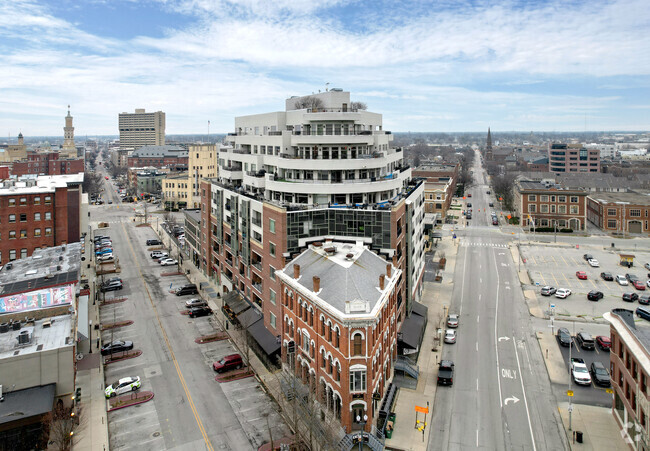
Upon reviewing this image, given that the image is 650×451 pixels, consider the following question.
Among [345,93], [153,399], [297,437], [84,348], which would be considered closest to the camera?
[297,437]

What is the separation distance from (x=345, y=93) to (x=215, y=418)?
49256mm

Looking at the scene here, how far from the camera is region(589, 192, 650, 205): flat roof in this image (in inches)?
4944

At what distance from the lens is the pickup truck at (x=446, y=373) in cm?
4656

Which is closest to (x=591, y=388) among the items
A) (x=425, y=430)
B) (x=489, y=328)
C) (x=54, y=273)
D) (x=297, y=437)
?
(x=489, y=328)

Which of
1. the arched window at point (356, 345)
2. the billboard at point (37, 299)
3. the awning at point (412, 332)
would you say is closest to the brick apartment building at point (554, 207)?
the awning at point (412, 332)

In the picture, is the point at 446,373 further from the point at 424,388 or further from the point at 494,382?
the point at 494,382

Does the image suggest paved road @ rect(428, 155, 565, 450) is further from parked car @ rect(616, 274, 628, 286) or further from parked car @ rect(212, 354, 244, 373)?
parked car @ rect(212, 354, 244, 373)

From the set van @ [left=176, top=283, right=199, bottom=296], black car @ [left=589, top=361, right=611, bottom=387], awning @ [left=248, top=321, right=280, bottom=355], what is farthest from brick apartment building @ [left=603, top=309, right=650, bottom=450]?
van @ [left=176, top=283, right=199, bottom=296]

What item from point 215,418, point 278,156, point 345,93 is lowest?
point 215,418

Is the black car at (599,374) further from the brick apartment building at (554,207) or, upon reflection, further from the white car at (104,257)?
the white car at (104,257)

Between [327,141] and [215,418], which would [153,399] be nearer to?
[215,418]

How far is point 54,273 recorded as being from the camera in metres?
59.4

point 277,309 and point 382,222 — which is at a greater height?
point 382,222

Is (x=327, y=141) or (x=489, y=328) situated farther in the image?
(x=489, y=328)
